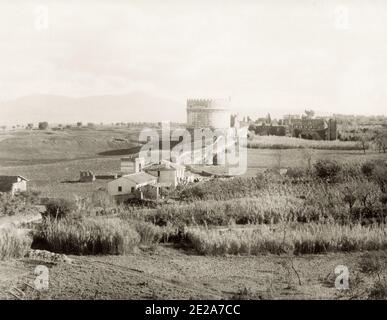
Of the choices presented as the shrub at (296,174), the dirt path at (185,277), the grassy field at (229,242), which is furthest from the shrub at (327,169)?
the dirt path at (185,277)

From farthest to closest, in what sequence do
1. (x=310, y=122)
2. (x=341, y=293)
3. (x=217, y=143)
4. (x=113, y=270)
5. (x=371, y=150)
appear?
(x=310, y=122), (x=371, y=150), (x=217, y=143), (x=113, y=270), (x=341, y=293)

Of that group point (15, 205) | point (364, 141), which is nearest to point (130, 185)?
point (15, 205)

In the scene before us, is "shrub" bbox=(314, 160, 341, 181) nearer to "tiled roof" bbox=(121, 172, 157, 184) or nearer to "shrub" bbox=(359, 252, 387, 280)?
"tiled roof" bbox=(121, 172, 157, 184)

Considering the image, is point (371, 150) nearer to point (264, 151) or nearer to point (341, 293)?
point (264, 151)

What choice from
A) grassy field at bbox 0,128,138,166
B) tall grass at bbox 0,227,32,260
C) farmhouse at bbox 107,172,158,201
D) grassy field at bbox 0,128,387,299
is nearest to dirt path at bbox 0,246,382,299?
grassy field at bbox 0,128,387,299

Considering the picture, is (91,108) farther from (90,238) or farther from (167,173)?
(90,238)
